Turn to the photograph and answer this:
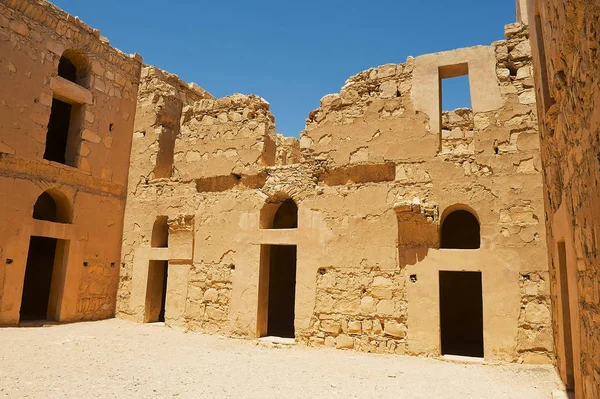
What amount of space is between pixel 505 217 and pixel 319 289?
311 centimetres

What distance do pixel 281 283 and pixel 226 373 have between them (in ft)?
19.2

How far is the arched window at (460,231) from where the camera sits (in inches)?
391

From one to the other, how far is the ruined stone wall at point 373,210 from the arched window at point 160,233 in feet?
0.49

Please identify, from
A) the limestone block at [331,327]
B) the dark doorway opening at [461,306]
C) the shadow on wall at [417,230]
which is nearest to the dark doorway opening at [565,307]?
the shadow on wall at [417,230]

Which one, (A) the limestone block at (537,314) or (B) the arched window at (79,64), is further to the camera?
(B) the arched window at (79,64)

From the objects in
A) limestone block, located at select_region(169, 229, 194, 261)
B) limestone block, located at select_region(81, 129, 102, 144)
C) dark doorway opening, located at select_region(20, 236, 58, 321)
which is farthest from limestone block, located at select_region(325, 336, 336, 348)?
dark doorway opening, located at select_region(20, 236, 58, 321)

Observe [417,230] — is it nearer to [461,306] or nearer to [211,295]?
[461,306]

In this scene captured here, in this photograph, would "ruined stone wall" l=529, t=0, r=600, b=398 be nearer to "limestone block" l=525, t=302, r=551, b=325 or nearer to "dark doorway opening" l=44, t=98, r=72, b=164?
"limestone block" l=525, t=302, r=551, b=325

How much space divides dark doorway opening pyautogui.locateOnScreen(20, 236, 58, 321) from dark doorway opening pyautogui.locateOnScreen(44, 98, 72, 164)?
2.16 meters

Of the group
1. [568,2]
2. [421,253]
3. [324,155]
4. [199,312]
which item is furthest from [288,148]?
[568,2]

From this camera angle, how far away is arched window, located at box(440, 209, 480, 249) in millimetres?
9930

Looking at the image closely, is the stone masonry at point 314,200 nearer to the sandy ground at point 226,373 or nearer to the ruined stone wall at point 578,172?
the ruined stone wall at point 578,172

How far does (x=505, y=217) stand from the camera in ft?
21.4

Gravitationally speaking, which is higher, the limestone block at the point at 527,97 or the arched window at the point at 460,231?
the limestone block at the point at 527,97
